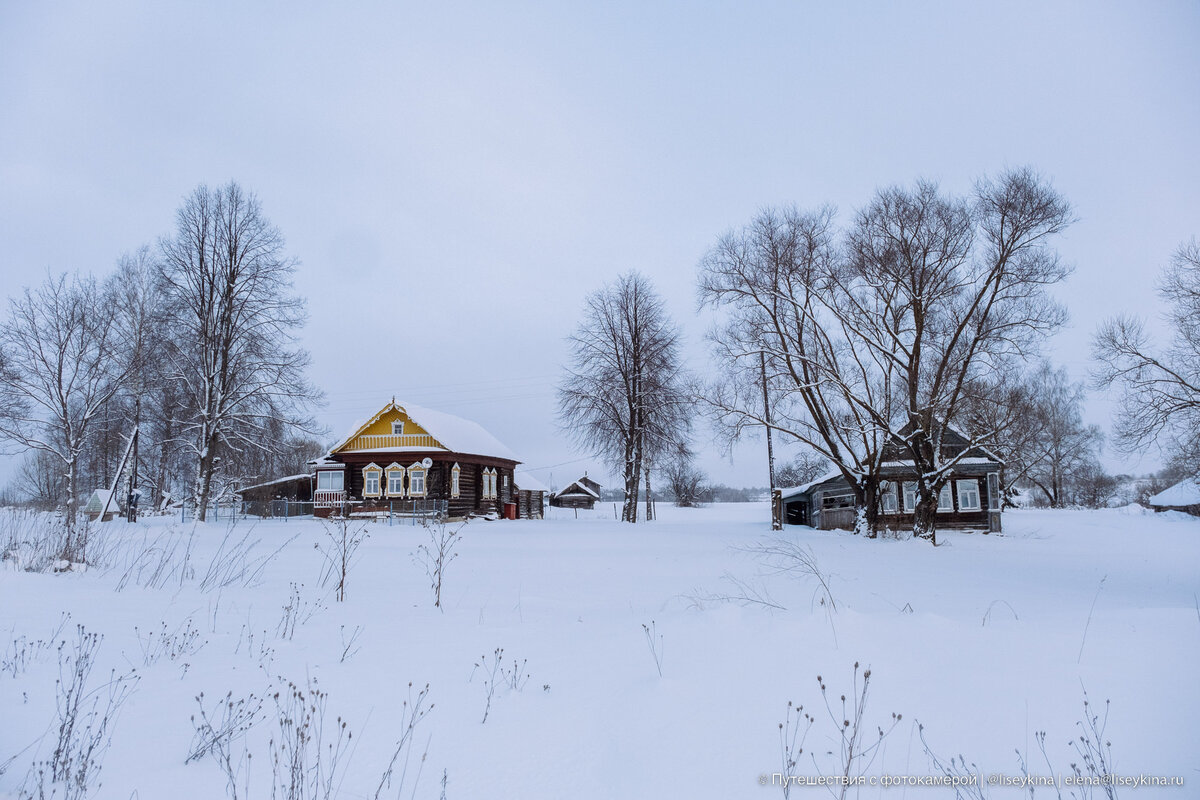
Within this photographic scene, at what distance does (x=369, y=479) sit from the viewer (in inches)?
1270

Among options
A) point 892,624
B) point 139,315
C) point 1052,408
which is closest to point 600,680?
point 892,624

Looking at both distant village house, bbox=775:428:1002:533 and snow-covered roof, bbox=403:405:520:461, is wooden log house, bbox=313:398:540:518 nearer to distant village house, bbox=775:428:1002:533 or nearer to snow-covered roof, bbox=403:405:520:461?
snow-covered roof, bbox=403:405:520:461

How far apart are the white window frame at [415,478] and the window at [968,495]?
1054 inches

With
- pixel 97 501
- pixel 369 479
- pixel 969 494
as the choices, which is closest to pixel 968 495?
pixel 969 494

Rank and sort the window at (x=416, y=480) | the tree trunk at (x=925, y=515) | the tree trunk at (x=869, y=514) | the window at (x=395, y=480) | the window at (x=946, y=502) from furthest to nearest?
1. the window at (x=395, y=480)
2. the window at (x=416, y=480)
3. the window at (x=946, y=502)
4. the tree trunk at (x=869, y=514)
5. the tree trunk at (x=925, y=515)

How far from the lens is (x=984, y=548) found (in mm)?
18859

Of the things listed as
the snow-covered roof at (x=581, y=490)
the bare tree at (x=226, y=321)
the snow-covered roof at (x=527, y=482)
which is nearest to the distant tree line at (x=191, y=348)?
the bare tree at (x=226, y=321)

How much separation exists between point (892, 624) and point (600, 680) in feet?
9.41

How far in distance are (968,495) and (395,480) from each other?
28824mm

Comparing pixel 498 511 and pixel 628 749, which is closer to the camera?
Answer: pixel 628 749

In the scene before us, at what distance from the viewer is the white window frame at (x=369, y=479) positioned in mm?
31938

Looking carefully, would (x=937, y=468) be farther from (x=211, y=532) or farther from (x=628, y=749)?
(x=211, y=532)

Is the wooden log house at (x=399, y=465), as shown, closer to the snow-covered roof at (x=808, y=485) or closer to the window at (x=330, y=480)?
the window at (x=330, y=480)

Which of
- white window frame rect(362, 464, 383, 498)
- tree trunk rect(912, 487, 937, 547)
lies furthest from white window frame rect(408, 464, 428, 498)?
tree trunk rect(912, 487, 937, 547)
